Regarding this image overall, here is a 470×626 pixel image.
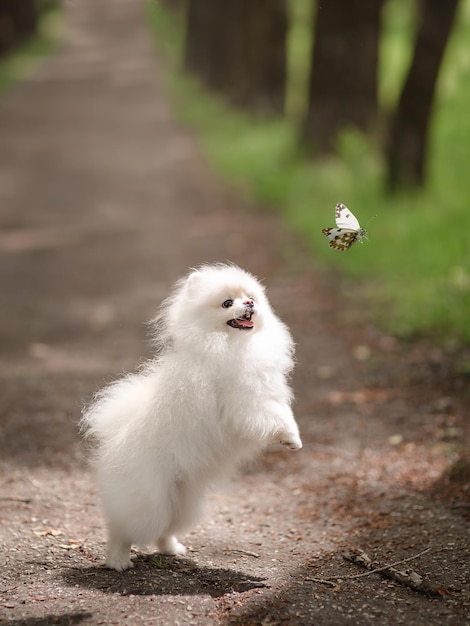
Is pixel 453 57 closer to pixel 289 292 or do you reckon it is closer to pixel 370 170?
pixel 370 170

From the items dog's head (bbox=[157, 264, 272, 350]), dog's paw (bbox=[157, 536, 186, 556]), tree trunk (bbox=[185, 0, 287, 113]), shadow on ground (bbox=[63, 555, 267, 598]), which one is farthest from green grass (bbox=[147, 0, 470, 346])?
shadow on ground (bbox=[63, 555, 267, 598])

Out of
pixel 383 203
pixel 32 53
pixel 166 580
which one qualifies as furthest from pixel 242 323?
pixel 32 53

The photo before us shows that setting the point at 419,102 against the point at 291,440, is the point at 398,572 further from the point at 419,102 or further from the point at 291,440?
the point at 419,102

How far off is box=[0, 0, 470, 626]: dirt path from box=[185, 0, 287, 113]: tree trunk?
6824 mm

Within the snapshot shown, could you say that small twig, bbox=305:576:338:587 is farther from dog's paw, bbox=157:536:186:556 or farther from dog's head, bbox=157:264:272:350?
dog's head, bbox=157:264:272:350

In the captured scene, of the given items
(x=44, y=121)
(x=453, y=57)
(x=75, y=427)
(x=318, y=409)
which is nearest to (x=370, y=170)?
(x=318, y=409)

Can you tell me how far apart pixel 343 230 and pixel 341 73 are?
11312mm

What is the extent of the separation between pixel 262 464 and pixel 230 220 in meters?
7.87

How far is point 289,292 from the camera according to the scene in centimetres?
960

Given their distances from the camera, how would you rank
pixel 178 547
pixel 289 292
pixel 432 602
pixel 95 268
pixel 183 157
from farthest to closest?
pixel 183 157, pixel 95 268, pixel 289 292, pixel 178 547, pixel 432 602

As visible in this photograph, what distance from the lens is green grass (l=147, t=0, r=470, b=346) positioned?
8156 millimetres

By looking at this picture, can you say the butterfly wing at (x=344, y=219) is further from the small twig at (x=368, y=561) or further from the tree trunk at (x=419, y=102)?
the tree trunk at (x=419, y=102)

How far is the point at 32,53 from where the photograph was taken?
120ft

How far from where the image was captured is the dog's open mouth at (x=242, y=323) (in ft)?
12.8
